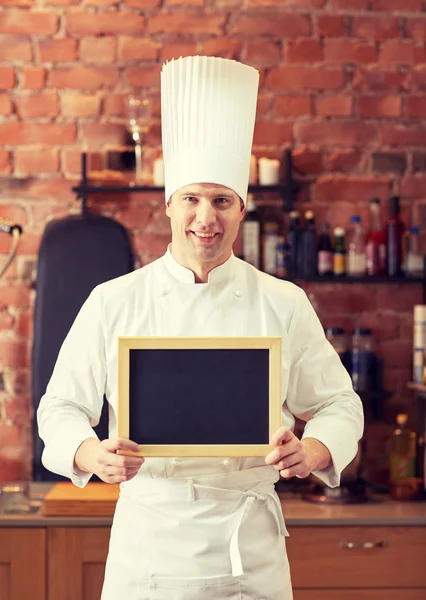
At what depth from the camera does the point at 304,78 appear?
3.47 meters

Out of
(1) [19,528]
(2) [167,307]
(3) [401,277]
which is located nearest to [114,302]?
(2) [167,307]

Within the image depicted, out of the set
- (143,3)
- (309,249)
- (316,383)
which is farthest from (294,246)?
(316,383)

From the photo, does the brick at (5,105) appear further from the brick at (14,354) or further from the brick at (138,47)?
the brick at (14,354)

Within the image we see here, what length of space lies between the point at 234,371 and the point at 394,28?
2.14m

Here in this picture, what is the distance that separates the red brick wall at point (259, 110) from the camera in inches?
135

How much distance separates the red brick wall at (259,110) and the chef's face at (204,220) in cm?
147

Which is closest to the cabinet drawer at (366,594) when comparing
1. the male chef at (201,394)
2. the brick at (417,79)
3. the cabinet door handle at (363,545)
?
the cabinet door handle at (363,545)

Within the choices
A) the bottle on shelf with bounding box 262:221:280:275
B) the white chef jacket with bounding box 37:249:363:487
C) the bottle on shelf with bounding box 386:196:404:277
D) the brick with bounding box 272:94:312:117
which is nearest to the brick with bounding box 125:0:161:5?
the brick with bounding box 272:94:312:117

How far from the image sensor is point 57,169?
135 inches

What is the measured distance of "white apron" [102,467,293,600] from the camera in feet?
6.30

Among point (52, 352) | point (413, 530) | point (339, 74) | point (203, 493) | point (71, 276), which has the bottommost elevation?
point (413, 530)

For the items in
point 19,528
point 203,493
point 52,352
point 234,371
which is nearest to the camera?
point 234,371

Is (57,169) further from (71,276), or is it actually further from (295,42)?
(295,42)

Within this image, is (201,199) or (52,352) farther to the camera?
(52,352)
